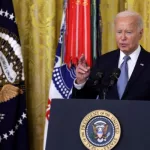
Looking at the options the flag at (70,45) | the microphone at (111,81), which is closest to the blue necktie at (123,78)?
the microphone at (111,81)

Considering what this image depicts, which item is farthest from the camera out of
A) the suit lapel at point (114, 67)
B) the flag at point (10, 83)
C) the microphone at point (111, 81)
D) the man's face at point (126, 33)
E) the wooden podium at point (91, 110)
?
the flag at point (10, 83)

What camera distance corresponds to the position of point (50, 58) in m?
3.36

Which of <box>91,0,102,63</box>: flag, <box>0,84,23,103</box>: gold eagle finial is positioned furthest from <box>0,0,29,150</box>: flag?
<box>91,0,102,63</box>: flag

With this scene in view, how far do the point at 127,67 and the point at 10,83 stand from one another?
126 centimetres

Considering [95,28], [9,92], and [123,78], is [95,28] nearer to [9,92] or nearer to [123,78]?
[9,92]

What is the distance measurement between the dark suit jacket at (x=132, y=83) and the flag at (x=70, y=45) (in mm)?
956

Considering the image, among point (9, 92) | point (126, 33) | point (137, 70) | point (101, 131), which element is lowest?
point (101, 131)

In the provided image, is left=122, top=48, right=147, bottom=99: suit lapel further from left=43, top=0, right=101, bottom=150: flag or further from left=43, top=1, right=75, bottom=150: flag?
left=43, top=1, right=75, bottom=150: flag

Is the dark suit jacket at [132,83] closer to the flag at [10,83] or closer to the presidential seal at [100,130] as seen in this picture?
the presidential seal at [100,130]

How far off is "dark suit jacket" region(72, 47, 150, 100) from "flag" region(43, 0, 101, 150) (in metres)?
0.96

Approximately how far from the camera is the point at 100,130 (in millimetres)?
1420

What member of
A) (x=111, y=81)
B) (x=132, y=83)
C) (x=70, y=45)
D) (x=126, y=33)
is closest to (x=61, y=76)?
(x=70, y=45)

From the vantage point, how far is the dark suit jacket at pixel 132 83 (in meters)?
1.89

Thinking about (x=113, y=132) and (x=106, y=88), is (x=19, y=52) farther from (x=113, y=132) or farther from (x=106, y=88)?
(x=113, y=132)
